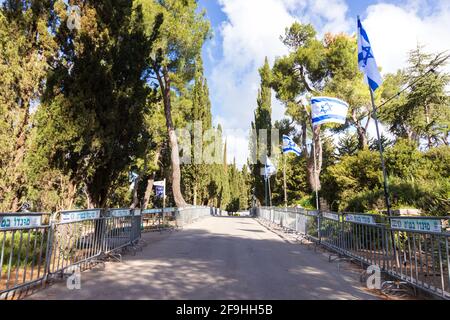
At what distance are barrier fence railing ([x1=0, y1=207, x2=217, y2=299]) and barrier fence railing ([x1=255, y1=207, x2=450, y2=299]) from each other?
5.85 meters

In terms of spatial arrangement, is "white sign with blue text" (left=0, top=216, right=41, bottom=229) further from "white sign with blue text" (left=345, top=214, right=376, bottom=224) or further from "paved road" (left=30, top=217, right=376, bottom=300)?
"white sign with blue text" (left=345, top=214, right=376, bottom=224)

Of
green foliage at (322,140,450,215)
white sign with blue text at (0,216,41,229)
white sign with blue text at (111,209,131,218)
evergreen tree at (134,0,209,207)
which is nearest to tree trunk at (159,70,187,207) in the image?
evergreen tree at (134,0,209,207)

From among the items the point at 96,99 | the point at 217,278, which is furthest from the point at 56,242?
the point at 96,99

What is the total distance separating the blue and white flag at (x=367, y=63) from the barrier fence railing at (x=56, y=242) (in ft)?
24.8

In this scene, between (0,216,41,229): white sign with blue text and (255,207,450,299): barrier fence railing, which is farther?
(255,207,450,299): barrier fence railing

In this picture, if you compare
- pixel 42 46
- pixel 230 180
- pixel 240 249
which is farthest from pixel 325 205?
pixel 230 180

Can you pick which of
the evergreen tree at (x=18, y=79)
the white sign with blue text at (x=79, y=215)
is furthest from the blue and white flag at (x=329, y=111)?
the evergreen tree at (x=18, y=79)

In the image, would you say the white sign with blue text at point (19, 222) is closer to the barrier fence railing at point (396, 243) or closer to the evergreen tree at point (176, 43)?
the barrier fence railing at point (396, 243)

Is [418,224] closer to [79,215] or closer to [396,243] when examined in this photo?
[396,243]

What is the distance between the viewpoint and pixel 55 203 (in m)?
8.09

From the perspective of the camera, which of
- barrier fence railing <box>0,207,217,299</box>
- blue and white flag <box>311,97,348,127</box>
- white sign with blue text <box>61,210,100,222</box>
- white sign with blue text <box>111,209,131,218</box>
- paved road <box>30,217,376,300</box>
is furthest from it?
blue and white flag <box>311,97,348,127</box>

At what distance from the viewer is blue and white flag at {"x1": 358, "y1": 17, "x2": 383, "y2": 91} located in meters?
8.54

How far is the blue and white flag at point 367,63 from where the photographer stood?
8.54 meters
